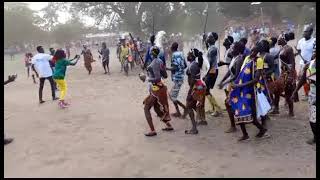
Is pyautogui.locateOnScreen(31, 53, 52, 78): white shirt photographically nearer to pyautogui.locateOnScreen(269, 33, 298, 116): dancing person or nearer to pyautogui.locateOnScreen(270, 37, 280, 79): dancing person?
pyautogui.locateOnScreen(270, 37, 280, 79): dancing person

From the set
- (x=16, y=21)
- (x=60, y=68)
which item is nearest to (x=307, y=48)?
(x=60, y=68)

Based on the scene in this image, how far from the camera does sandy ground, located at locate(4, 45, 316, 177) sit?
17.8ft

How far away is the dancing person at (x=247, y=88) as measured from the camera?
6246 mm

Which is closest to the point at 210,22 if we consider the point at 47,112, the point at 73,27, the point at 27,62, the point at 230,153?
the point at 73,27

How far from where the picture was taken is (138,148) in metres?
6.43

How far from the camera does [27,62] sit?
1722cm

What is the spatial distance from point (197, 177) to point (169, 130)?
2321 millimetres

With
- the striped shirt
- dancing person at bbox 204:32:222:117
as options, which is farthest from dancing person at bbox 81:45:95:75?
dancing person at bbox 204:32:222:117

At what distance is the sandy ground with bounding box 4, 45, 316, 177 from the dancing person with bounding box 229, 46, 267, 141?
0.43 metres

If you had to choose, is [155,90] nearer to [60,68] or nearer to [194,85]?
[194,85]

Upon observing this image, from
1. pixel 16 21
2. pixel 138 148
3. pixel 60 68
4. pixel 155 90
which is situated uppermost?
pixel 16 21

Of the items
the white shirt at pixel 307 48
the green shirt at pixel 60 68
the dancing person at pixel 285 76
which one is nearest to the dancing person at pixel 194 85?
the dancing person at pixel 285 76

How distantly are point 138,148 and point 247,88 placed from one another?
1826mm

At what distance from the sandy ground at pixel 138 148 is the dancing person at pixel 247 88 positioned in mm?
Result: 434
